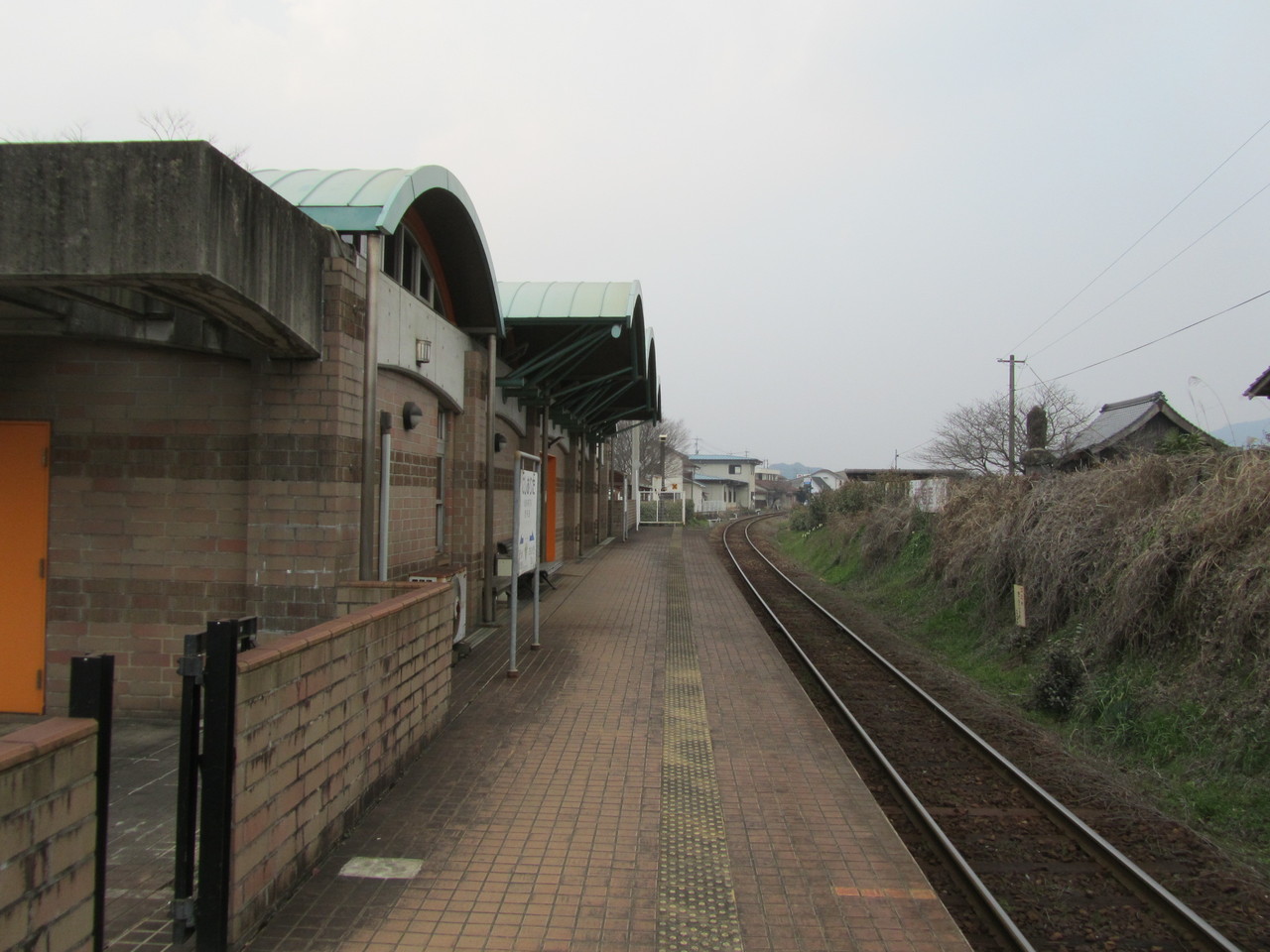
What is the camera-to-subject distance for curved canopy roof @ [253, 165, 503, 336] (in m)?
7.71

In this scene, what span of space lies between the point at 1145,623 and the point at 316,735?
24.7 feet

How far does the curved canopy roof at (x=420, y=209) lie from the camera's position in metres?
7.71

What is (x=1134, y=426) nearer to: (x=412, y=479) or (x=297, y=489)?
(x=412, y=479)

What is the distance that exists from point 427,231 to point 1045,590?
864 cm

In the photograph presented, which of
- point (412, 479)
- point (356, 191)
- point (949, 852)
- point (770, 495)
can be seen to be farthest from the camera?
point (770, 495)

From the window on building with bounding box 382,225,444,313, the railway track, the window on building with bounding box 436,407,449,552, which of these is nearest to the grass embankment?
the railway track

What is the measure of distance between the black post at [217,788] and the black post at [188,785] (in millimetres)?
38

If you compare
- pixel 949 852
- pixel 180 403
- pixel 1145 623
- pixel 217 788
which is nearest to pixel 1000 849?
pixel 949 852

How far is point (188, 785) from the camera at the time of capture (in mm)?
3396

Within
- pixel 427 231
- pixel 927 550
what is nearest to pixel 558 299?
pixel 427 231

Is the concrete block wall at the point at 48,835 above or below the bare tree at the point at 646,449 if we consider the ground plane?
below

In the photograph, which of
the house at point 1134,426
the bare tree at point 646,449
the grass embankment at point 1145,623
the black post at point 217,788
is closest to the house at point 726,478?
the bare tree at point 646,449

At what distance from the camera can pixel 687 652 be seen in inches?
424

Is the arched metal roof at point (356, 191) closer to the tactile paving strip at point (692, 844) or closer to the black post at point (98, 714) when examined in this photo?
the tactile paving strip at point (692, 844)
